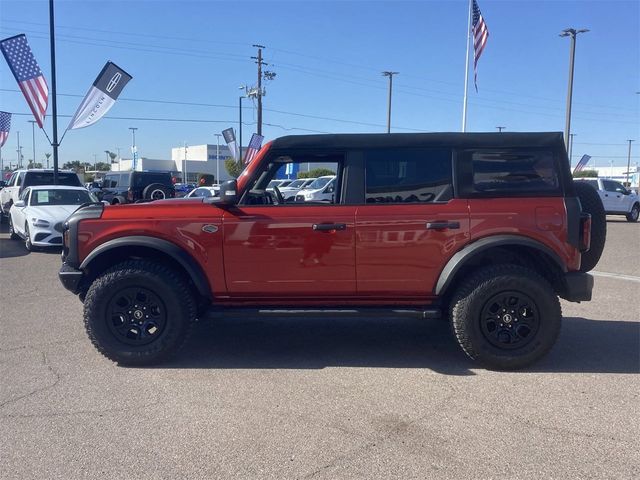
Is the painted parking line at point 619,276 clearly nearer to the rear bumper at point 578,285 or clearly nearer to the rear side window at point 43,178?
the rear bumper at point 578,285

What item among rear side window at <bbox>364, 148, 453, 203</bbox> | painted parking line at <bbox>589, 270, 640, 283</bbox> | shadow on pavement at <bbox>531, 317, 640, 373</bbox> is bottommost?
shadow on pavement at <bbox>531, 317, 640, 373</bbox>

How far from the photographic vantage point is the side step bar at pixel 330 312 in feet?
16.3

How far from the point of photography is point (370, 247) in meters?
4.87

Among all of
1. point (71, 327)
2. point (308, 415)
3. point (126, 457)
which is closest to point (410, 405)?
point (308, 415)

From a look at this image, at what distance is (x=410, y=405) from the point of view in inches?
166

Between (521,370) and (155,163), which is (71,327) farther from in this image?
(155,163)

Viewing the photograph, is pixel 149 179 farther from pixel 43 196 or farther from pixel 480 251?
pixel 480 251

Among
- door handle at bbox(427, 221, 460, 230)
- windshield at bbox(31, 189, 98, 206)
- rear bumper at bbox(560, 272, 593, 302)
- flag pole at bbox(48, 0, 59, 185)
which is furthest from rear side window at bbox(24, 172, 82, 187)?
rear bumper at bbox(560, 272, 593, 302)

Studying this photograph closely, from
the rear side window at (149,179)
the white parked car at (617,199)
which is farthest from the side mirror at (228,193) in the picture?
the white parked car at (617,199)

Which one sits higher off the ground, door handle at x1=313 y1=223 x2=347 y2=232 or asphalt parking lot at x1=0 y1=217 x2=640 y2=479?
door handle at x1=313 y1=223 x2=347 y2=232

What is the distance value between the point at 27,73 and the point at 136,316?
1420 centimetres

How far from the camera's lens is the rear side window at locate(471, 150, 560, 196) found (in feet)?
16.3

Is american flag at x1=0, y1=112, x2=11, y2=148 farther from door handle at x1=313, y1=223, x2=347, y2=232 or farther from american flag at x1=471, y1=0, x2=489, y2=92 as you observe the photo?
door handle at x1=313, y1=223, x2=347, y2=232

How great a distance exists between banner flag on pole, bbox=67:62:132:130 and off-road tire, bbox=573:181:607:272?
14.4 m
